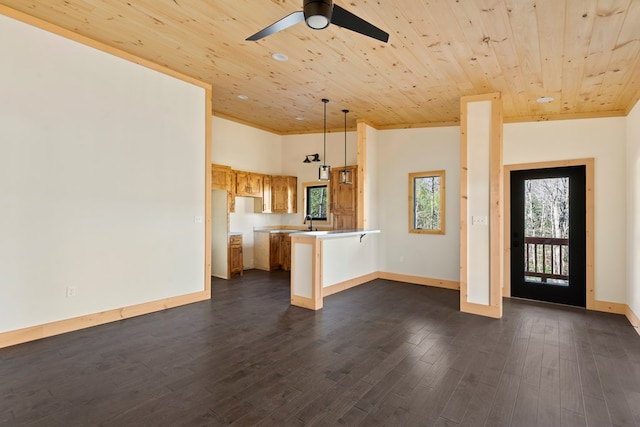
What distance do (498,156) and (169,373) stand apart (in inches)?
176

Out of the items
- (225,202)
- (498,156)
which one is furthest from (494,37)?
(225,202)

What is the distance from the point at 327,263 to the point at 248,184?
2.86 m

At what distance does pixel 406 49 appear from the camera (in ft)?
11.5

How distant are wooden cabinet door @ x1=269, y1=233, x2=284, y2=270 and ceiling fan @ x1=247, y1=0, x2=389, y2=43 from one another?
5264mm

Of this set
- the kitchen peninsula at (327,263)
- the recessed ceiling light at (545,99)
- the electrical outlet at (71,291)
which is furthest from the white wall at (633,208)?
the electrical outlet at (71,291)

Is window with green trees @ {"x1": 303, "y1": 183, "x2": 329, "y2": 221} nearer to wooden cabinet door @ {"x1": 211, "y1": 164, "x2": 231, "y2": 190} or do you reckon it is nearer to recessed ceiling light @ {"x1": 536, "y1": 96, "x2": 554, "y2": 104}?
wooden cabinet door @ {"x1": 211, "y1": 164, "x2": 231, "y2": 190}

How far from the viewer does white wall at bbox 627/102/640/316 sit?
3.98m

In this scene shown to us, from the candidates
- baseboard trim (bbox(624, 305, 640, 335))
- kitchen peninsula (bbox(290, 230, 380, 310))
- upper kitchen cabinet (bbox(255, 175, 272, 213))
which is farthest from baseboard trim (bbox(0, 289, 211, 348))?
baseboard trim (bbox(624, 305, 640, 335))

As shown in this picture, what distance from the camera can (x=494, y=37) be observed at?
3.14 m

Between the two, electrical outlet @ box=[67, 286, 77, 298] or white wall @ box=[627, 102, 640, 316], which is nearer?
electrical outlet @ box=[67, 286, 77, 298]

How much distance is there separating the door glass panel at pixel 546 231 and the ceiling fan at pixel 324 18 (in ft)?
13.2

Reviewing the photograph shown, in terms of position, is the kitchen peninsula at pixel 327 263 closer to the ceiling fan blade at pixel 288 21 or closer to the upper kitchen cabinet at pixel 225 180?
the upper kitchen cabinet at pixel 225 180

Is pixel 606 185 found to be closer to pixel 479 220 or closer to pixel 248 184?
pixel 479 220

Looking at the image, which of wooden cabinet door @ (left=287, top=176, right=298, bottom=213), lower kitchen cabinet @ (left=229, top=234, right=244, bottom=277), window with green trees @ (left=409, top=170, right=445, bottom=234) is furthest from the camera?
wooden cabinet door @ (left=287, top=176, right=298, bottom=213)
